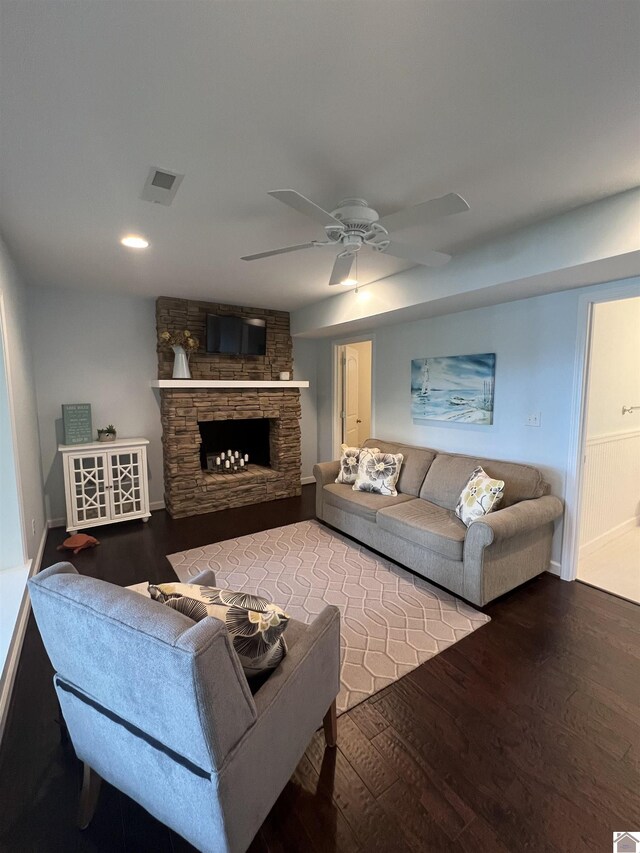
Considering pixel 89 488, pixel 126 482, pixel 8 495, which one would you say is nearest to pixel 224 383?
pixel 126 482

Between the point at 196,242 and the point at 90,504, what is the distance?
2907 millimetres

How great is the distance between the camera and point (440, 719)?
5.66ft

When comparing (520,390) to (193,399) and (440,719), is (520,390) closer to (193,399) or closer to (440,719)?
(440,719)

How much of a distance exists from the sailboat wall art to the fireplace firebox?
88.9 inches


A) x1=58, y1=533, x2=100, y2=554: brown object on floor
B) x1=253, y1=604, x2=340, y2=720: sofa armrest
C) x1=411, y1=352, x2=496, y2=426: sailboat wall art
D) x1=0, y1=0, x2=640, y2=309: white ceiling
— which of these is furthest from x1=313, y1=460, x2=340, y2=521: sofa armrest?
x1=253, y1=604, x2=340, y2=720: sofa armrest

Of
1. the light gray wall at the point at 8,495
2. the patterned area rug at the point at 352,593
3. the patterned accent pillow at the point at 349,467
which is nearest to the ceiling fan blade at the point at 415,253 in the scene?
the patterned accent pillow at the point at 349,467

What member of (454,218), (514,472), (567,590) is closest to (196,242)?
(454,218)

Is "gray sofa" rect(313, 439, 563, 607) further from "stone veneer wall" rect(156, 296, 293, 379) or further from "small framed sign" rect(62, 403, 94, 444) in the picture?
"small framed sign" rect(62, 403, 94, 444)

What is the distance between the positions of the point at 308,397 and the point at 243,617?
482cm

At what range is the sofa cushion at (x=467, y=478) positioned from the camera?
9.62ft

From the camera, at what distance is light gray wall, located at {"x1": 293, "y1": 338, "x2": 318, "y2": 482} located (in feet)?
18.7

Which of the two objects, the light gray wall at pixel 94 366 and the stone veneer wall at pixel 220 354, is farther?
the stone veneer wall at pixel 220 354

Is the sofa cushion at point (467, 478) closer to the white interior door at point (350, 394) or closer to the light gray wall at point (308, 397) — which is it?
the white interior door at point (350, 394)

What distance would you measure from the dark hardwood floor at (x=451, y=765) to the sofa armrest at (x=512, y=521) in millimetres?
Answer: 546
